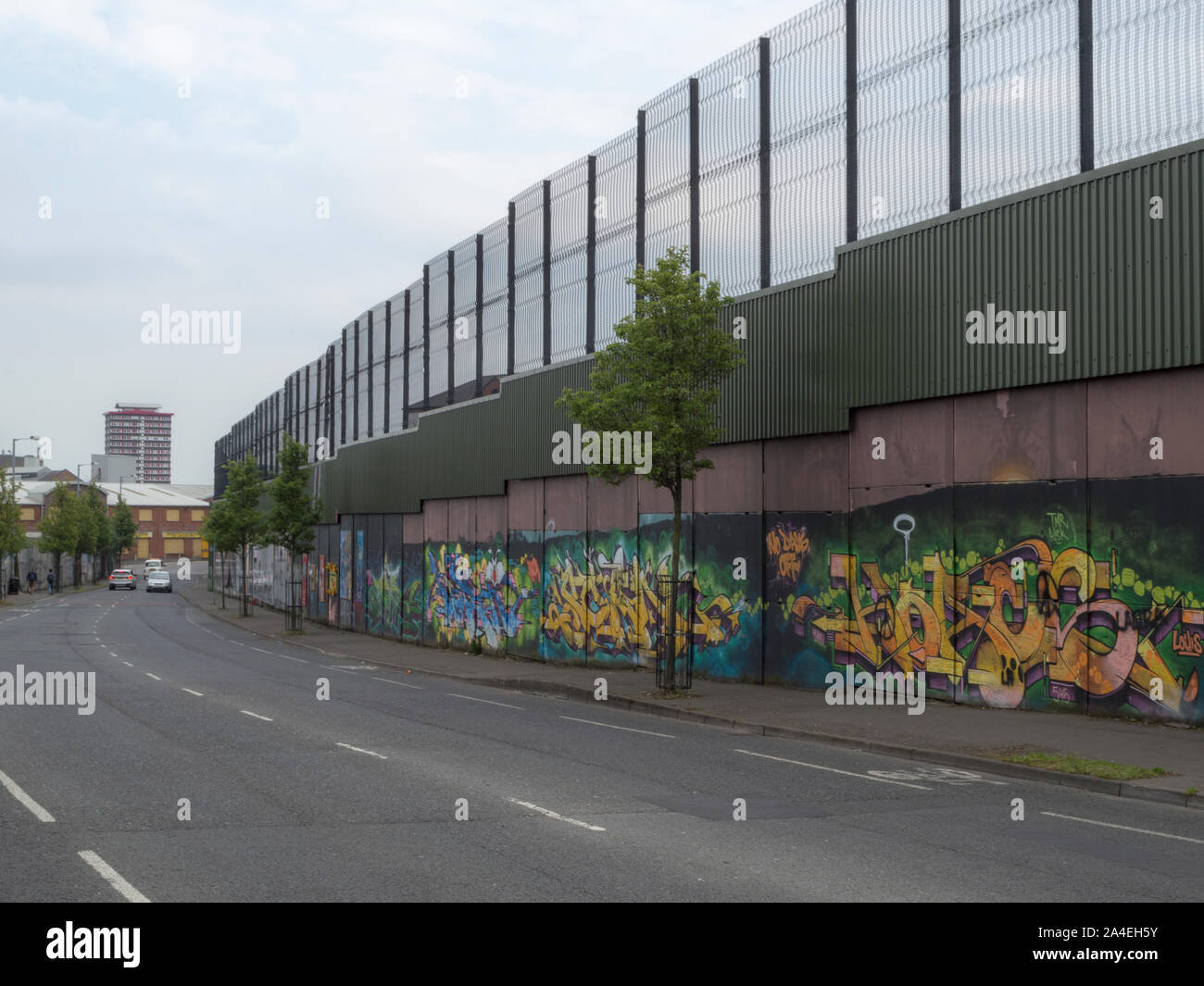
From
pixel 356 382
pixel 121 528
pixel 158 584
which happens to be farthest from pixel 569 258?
pixel 121 528

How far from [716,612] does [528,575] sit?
8.62 meters

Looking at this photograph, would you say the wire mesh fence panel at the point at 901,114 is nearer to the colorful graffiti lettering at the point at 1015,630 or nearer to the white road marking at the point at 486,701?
the colorful graffiti lettering at the point at 1015,630

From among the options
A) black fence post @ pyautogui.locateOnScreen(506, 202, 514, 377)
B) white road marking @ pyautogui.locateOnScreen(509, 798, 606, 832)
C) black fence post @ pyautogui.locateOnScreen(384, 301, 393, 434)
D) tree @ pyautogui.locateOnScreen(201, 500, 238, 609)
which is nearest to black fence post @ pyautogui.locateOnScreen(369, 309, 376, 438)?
black fence post @ pyautogui.locateOnScreen(384, 301, 393, 434)

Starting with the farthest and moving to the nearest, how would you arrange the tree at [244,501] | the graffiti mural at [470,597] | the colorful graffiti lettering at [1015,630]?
1. the tree at [244,501]
2. the graffiti mural at [470,597]
3. the colorful graffiti lettering at [1015,630]

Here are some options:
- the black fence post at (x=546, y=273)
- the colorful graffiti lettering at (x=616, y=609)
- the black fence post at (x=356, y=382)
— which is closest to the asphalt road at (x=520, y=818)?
the colorful graffiti lettering at (x=616, y=609)

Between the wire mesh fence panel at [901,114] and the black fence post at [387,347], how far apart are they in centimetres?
2620

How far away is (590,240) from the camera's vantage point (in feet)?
93.7

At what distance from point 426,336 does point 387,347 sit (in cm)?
475

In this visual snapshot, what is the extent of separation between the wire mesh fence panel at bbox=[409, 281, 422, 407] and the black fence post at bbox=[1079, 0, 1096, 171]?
26.8 meters

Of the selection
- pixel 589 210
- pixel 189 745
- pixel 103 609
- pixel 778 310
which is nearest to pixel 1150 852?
pixel 189 745

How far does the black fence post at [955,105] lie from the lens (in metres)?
18.3

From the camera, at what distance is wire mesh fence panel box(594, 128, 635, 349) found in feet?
87.8

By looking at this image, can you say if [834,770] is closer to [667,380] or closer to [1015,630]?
[1015,630]
